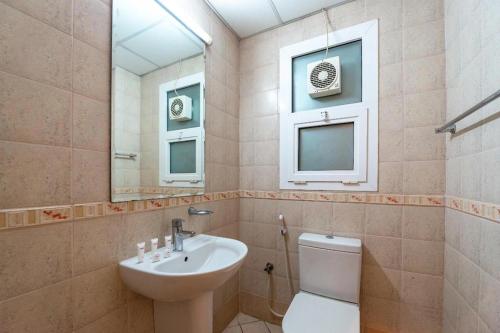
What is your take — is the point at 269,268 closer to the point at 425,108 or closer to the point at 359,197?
the point at 359,197

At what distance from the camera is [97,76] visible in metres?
0.92

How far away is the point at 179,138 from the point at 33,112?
0.72 m

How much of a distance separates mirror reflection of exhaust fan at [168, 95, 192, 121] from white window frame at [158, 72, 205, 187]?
39 millimetres

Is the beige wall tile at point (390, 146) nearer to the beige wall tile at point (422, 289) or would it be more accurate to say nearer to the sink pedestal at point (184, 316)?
the beige wall tile at point (422, 289)

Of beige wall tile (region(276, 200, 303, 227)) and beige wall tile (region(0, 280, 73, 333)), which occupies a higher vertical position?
beige wall tile (region(276, 200, 303, 227))

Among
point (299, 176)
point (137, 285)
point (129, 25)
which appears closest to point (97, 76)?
point (129, 25)

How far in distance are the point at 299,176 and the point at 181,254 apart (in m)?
1.00

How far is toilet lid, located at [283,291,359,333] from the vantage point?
3.62 ft

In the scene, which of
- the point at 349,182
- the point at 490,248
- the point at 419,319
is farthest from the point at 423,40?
the point at 419,319

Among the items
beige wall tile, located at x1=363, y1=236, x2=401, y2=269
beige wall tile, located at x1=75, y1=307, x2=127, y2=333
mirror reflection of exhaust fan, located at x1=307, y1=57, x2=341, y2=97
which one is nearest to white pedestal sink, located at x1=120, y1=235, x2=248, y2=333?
beige wall tile, located at x1=75, y1=307, x2=127, y2=333

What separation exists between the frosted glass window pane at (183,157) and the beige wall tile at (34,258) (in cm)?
64

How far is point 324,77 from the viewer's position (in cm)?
155

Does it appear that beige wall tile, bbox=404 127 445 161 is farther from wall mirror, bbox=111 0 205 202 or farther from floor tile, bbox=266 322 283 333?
floor tile, bbox=266 322 283 333

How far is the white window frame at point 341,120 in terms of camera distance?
1451mm
